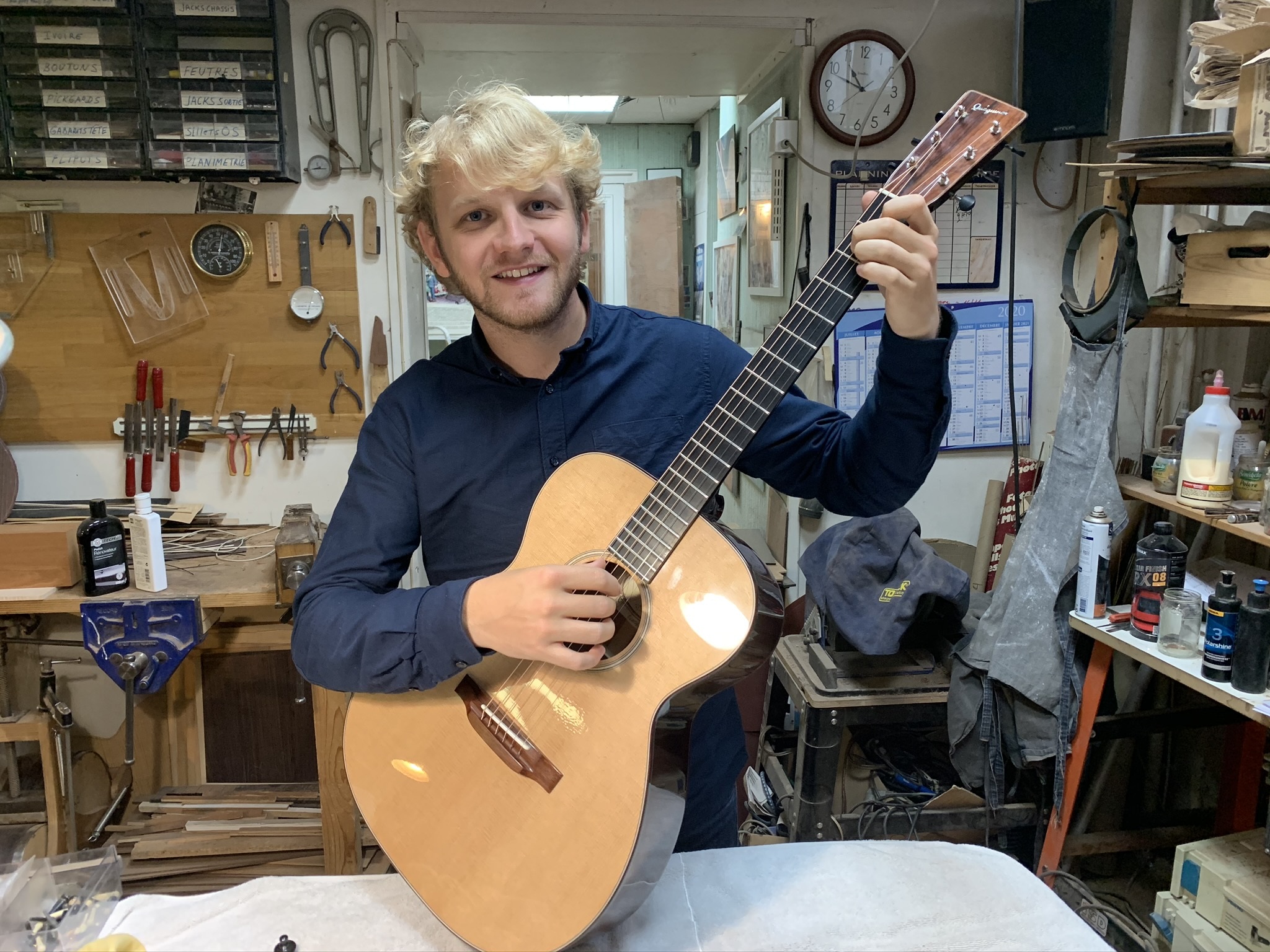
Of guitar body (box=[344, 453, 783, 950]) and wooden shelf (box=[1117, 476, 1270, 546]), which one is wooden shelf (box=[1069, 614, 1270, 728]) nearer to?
wooden shelf (box=[1117, 476, 1270, 546])

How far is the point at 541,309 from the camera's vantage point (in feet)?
3.78

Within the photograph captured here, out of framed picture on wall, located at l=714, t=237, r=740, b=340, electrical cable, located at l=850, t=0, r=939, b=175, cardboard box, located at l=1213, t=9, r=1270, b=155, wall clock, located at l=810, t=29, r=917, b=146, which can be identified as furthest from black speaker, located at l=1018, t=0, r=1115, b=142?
framed picture on wall, located at l=714, t=237, r=740, b=340

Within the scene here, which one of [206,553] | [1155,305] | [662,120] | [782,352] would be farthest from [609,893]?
[662,120]

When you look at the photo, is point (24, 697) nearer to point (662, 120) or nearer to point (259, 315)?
point (259, 315)

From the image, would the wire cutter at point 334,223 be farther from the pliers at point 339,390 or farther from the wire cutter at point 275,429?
the wire cutter at point 275,429

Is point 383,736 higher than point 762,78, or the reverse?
point 762,78

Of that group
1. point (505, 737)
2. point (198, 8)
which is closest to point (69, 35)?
point (198, 8)

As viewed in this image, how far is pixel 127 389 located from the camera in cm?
264

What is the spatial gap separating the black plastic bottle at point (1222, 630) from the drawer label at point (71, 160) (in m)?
2.87

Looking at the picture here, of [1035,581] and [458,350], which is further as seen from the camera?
[1035,581]

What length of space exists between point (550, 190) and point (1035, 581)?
1.46 m

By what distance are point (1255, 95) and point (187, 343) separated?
2721 mm

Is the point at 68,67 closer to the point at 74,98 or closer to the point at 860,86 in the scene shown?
the point at 74,98

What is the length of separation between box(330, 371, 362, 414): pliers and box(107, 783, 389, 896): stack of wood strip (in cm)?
116
